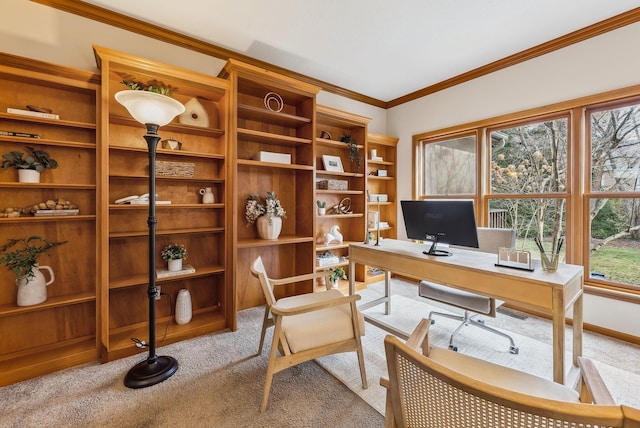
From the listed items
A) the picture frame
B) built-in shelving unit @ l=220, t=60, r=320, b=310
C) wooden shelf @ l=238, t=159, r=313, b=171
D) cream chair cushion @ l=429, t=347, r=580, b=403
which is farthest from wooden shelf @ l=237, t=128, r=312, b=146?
cream chair cushion @ l=429, t=347, r=580, b=403

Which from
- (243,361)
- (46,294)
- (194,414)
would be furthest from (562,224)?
(46,294)

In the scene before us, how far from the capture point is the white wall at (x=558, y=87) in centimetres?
235

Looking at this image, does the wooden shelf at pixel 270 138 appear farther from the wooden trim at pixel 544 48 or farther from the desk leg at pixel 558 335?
the desk leg at pixel 558 335

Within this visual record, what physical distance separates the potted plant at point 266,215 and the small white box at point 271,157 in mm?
361

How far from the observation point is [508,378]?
117cm

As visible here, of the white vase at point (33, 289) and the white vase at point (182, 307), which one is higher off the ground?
the white vase at point (33, 289)

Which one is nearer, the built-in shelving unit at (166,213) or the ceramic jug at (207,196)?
the built-in shelving unit at (166,213)

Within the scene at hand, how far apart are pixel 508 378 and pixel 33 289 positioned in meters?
2.93

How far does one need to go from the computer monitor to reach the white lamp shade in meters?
1.91

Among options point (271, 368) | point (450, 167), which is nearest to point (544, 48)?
point (450, 167)

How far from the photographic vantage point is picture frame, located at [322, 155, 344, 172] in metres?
3.51

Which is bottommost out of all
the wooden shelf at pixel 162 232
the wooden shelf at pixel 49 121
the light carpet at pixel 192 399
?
the light carpet at pixel 192 399

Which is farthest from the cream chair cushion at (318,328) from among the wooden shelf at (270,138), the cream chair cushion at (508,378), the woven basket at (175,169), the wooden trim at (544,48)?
the wooden trim at (544,48)

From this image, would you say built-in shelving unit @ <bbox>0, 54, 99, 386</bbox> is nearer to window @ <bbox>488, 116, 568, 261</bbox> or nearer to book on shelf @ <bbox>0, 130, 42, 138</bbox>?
book on shelf @ <bbox>0, 130, 42, 138</bbox>
